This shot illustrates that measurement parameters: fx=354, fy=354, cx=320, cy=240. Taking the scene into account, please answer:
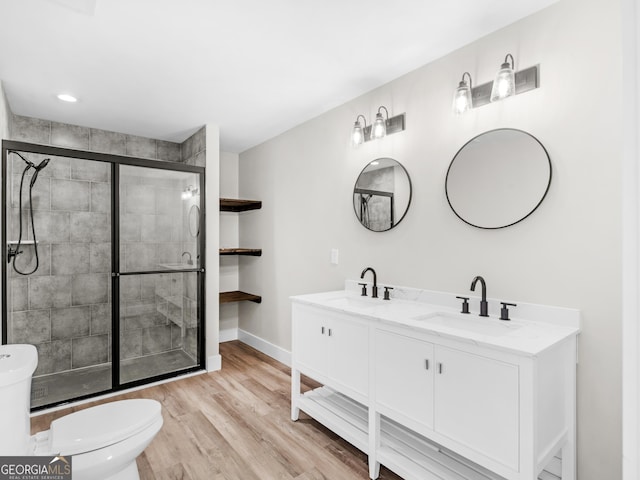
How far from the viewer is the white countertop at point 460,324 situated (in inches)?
57.1

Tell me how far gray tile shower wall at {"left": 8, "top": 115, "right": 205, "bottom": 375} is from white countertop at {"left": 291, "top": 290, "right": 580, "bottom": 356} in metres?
1.46

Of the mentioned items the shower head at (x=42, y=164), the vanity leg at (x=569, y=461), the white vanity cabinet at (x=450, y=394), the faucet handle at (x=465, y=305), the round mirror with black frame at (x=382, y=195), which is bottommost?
the vanity leg at (x=569, y=461)

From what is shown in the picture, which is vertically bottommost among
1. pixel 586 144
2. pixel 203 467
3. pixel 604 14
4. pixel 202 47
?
pixel 203 467

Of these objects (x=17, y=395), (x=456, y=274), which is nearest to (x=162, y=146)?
(x=17, y=395)

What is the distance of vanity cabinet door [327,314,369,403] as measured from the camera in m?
2.01

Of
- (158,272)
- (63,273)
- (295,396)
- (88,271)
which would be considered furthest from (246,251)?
(295,396)

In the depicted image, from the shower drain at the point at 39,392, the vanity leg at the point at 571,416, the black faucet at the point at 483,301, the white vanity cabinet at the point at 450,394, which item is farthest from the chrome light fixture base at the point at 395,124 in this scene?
the shower drain at the point at 39,392

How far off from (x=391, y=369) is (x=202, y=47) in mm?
2147

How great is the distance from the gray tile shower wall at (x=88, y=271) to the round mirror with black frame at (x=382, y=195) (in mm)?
1703

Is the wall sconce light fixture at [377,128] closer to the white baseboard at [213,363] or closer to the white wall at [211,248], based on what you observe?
the white wall at [211,248]

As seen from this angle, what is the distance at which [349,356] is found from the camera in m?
2.10

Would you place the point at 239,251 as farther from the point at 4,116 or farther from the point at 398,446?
the point at 398,446

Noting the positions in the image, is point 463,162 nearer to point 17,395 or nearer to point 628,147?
point 628,147

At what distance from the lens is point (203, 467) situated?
2.02 meters
